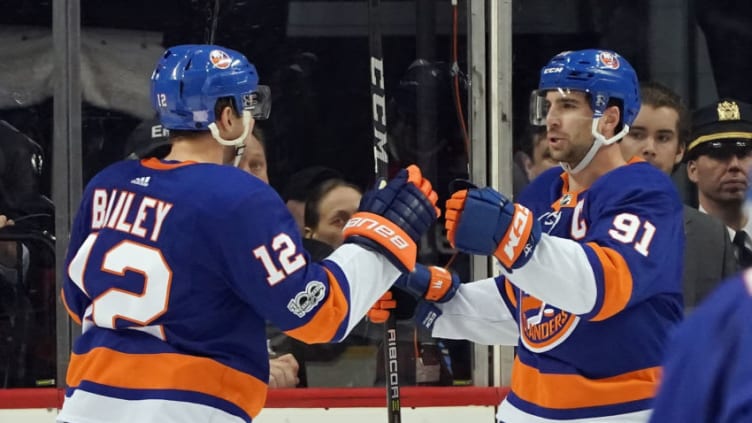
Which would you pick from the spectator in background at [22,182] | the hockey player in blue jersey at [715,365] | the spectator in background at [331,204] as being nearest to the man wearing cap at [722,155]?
the spectator in background at [331,204]

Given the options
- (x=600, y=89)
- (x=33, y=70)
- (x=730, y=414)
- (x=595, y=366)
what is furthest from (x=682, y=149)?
(x=730, y=414)

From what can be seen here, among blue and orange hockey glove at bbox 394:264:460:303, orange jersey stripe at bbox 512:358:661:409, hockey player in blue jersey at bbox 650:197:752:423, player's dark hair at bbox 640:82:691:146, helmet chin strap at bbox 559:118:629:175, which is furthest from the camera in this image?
player's dark hair at bbox 640:82:691:146

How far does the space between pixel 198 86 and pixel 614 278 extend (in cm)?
77

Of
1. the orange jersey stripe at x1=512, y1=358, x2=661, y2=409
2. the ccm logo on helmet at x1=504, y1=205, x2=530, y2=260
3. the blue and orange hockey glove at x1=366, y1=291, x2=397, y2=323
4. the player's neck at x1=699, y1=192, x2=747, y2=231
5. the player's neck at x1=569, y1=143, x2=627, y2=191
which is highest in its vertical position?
the player's neck at x1=569, y1=143, x2=627, y2=191

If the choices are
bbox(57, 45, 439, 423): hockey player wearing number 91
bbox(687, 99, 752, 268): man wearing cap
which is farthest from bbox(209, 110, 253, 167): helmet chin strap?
bbox(687, 99, 752, 268): man wearing cap

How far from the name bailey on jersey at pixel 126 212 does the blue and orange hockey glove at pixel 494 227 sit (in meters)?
0.50

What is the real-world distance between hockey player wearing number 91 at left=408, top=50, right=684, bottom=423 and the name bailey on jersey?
503 mm

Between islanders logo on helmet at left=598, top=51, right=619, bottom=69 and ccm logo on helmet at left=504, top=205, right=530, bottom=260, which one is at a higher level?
islanders logo on helmet at left=598, top=51, right=619, bottom=69

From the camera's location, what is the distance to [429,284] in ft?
8.68

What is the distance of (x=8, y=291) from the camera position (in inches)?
139

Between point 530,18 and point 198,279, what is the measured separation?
174 cm

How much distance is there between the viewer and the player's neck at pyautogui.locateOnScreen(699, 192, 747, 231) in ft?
11.2

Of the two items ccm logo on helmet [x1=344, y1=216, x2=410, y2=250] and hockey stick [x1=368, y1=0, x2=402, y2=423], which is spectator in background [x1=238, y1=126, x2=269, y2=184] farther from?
ccm logo on helmet [x1=344, y1=216, x2=410, y2=250]

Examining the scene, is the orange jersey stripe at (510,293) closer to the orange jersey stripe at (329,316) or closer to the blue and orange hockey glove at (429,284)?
the blue and orange hockey glove at (429,284)
